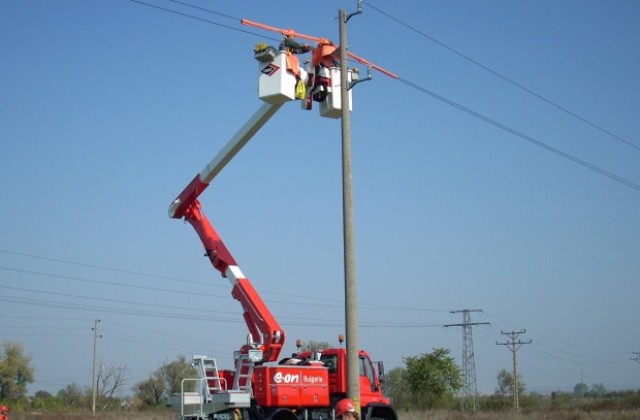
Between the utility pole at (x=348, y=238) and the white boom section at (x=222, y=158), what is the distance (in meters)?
2.92

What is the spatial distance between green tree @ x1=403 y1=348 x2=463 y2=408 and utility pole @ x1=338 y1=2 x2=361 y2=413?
37250 millimetres

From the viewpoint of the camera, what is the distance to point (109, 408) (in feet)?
191

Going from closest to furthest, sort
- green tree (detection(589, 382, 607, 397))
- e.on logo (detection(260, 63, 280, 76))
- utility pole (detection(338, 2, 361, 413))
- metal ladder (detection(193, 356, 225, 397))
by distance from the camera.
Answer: utility pole (detection(338, 2, 361, 413)) → e.on logo (detection(260, 63, 280, 76)) → metal ladder (detection(193, 356, 225, 397)) → green tree (detection(589, 382, 607, 397))

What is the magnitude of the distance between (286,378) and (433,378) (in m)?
32.2

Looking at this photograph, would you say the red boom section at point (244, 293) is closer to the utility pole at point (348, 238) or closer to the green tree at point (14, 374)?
the utility pole at point (348, 238)

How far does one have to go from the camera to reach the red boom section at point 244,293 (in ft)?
70.9

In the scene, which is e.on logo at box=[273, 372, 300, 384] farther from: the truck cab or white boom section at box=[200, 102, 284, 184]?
white boom section at box=[200, 102, 284, 184]

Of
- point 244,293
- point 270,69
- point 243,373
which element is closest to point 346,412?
point 270,69

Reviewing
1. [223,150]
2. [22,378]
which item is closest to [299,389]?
[223,150]

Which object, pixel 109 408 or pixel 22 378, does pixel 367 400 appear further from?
pixel 22 378

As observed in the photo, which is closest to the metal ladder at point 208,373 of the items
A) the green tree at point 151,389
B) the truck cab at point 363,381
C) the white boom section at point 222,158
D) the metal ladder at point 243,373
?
the metal ladder at point 243,373

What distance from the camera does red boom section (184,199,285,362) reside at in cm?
2161

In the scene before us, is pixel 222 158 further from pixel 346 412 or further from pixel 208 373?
pixel 346 412

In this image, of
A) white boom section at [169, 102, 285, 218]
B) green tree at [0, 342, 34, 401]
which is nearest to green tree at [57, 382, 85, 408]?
green tree at [0, 342, 34, 401]
